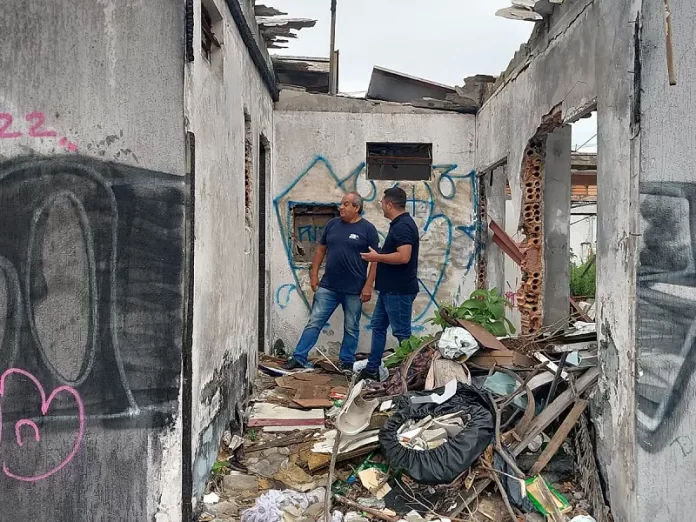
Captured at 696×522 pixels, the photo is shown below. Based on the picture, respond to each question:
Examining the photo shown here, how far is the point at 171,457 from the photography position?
9.52 feet

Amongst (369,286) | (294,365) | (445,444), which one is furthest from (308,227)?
(445,444)

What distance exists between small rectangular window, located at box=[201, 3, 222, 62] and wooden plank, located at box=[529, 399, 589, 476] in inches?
128

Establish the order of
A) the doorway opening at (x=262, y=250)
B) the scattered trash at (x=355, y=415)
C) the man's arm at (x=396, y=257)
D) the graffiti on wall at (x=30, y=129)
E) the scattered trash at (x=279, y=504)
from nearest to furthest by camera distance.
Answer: the graffiti on wall at (x=30, y=129) → the scattered trash at (x=279, y=504) → the scattered trash at (x=355, y=415) → the man's arm at (x=396, y=257) → the doorway opening at (x=262, y=250)

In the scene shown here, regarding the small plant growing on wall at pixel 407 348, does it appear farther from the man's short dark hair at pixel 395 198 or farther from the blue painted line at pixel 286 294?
the blue painted line at pixel 286 294

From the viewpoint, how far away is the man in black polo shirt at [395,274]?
5633mm

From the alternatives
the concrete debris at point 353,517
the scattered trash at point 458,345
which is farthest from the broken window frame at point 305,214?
the concrete debris at point 353,517

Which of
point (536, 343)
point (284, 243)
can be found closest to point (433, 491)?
point (536, 343)

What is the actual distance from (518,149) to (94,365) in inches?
178

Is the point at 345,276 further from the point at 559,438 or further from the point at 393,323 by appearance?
the point at 559,438

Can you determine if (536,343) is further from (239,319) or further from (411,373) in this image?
(239,319)

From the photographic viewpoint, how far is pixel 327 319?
6.32 m

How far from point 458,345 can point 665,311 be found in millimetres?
1775

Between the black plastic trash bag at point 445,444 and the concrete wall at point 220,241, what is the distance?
1136 mm

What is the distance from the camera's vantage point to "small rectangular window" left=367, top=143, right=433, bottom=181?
25.7ft
